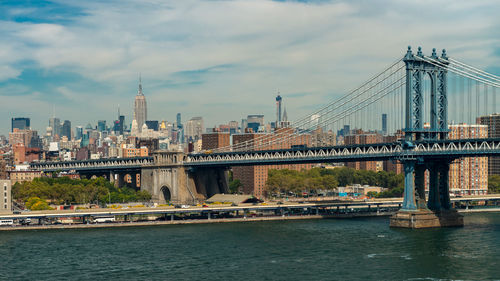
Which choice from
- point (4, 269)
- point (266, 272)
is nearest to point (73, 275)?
point (4, 269)

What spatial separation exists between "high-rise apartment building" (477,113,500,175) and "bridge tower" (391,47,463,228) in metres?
74.3

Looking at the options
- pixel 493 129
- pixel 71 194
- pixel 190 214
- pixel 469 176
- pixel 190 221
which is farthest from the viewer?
pixel 493 129

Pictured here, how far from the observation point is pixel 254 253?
7256 centimetres

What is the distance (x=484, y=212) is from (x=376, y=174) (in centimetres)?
7085

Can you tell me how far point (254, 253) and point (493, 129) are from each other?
4628 inches

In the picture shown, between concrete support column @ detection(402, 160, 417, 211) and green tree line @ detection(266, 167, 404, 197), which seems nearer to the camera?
concrete support column @ detection(402, 160, 417, 211)

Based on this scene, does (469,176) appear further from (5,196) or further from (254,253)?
(5,196)

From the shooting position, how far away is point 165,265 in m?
65.8

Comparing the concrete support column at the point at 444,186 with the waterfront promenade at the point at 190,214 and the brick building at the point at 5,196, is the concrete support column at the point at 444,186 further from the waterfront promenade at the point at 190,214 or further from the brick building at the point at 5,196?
the brick building at the point at 5,196

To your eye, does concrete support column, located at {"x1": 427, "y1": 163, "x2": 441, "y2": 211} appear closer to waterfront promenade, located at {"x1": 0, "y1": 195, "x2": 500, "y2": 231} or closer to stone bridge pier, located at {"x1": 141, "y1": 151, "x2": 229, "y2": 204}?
waterfront promenade, located at {"x1": 0, "y1": 195, "x2": 500, "y2": 231}

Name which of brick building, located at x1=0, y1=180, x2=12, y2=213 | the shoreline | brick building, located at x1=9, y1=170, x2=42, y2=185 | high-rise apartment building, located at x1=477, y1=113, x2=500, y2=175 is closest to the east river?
the shoreline

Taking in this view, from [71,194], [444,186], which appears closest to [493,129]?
[444,186]

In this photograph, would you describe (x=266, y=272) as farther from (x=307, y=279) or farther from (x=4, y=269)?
(x=4, y=269)

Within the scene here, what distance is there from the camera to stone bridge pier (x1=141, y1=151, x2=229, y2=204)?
132375 mm
